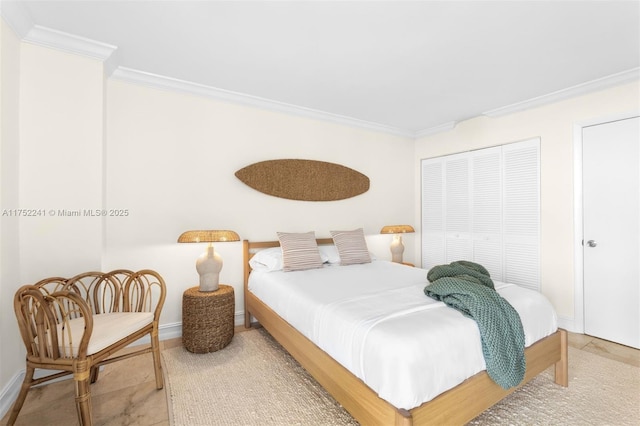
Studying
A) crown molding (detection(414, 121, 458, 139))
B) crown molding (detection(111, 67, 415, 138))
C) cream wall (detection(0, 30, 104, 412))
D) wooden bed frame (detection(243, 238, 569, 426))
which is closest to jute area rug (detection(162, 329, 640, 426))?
wooden bed frame (detection(243, 238, 569, 426))

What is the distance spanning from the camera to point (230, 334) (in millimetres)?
2762

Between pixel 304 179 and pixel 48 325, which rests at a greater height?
pixel 304 179

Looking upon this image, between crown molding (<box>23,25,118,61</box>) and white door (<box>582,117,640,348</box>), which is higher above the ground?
crown molding (<box>23,25,118,61</box>)

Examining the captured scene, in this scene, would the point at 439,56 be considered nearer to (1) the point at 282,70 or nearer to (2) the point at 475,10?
(2) the point at 475,10

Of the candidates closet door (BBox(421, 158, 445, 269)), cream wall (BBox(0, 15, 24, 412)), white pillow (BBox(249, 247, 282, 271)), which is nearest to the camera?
cream wall (BBox(0, 15, 24, 412))

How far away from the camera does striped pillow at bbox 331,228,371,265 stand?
344 cm

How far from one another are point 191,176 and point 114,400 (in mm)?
1982

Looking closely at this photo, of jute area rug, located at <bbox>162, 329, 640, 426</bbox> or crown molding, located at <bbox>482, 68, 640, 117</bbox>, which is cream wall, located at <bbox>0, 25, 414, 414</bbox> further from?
crown molding, located at <bbox>482, 68, 640, 117</bbox>

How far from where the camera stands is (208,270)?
9.23ft

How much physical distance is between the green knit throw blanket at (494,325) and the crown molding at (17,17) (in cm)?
331

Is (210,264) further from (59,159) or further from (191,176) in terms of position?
(59,159)

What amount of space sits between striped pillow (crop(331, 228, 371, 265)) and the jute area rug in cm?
128

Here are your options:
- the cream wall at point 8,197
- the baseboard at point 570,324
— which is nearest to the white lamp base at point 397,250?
the baseboard at point 570,324

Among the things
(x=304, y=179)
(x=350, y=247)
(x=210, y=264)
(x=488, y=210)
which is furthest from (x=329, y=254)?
(x=488, y=210)
